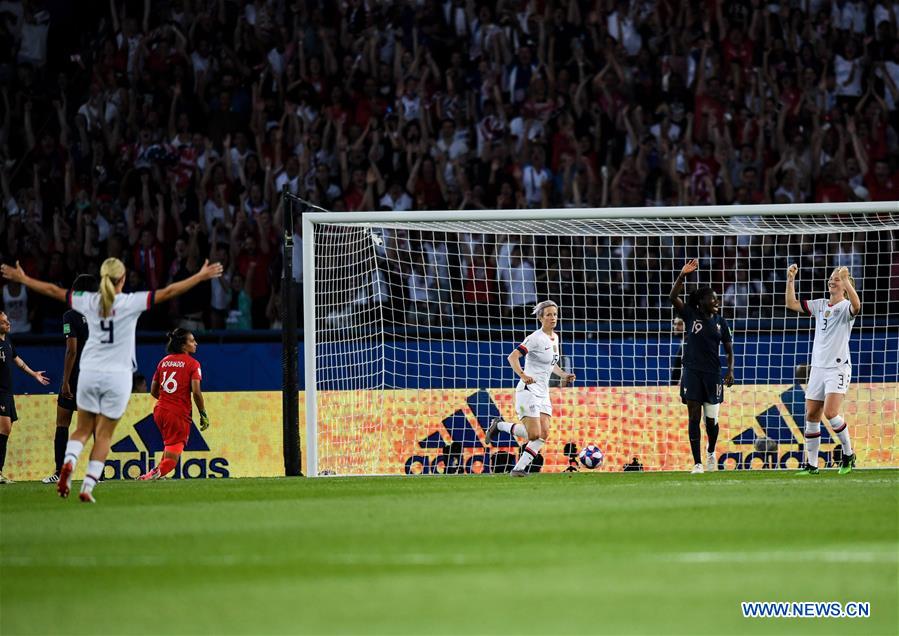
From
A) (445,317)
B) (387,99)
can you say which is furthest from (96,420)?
(387,99)

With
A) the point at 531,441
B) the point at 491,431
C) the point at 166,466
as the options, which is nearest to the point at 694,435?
the point at 531,441

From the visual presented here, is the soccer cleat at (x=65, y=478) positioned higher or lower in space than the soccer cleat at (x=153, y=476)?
higher

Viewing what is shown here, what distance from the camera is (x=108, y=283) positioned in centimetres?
1006

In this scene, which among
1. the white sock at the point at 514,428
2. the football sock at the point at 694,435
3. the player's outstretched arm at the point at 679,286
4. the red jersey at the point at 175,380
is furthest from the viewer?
the red jersey at the point at 175,380

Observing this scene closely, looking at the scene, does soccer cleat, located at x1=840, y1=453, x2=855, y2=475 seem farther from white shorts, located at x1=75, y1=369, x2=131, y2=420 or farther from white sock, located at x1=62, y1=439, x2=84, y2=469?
white sock, located at x1=62, y1=439, x2=84, y2=469

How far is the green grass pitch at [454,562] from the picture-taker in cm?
522

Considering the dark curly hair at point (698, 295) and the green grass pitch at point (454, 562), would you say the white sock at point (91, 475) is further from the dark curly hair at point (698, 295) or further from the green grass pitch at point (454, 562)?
the dark curly hair at point (698, 295)

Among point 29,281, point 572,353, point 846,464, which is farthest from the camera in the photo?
point 572,353

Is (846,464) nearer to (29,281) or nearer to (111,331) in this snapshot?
(111,331)

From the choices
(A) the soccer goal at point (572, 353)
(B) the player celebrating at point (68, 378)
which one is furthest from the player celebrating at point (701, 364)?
(B) the player celebrating at point (68, 378)

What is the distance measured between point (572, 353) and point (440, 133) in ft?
17.6

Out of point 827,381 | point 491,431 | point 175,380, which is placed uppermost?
point 827,381

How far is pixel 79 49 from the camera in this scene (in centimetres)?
2320

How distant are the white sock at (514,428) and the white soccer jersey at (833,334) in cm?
323
